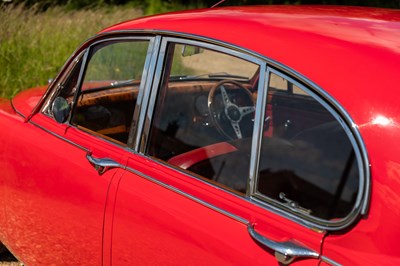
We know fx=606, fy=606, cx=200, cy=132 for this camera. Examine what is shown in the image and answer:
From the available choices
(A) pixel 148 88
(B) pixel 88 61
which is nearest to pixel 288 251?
(A) pixel 148 88

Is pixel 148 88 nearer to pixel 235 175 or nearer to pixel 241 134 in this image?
pixel 241 134

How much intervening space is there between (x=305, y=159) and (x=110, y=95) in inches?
56.8

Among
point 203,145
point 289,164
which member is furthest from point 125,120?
point 289,164

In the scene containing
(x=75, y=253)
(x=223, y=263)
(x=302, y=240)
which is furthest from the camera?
(x=75, y=253)

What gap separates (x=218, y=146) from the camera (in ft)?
7.88

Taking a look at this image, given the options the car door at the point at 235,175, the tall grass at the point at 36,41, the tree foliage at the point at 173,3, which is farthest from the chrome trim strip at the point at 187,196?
the tree foliage at the point at 173,3

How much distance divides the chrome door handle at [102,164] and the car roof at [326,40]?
1.89ft

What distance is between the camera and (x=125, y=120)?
2754mm

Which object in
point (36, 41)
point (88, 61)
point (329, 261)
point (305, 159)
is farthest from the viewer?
point (36, 41)

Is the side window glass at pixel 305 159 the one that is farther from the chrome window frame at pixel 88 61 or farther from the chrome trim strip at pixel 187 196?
the chrome window frame at pixel 88 61

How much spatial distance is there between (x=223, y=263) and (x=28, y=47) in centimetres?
665

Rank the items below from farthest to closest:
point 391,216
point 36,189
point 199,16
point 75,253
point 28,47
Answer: point 28,47
point 36,189
point 75,253
point 199,16
point 391,216

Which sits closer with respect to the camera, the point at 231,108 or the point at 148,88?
the point at 148,88

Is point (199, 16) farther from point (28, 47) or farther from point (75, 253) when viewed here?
point (28, 47)
